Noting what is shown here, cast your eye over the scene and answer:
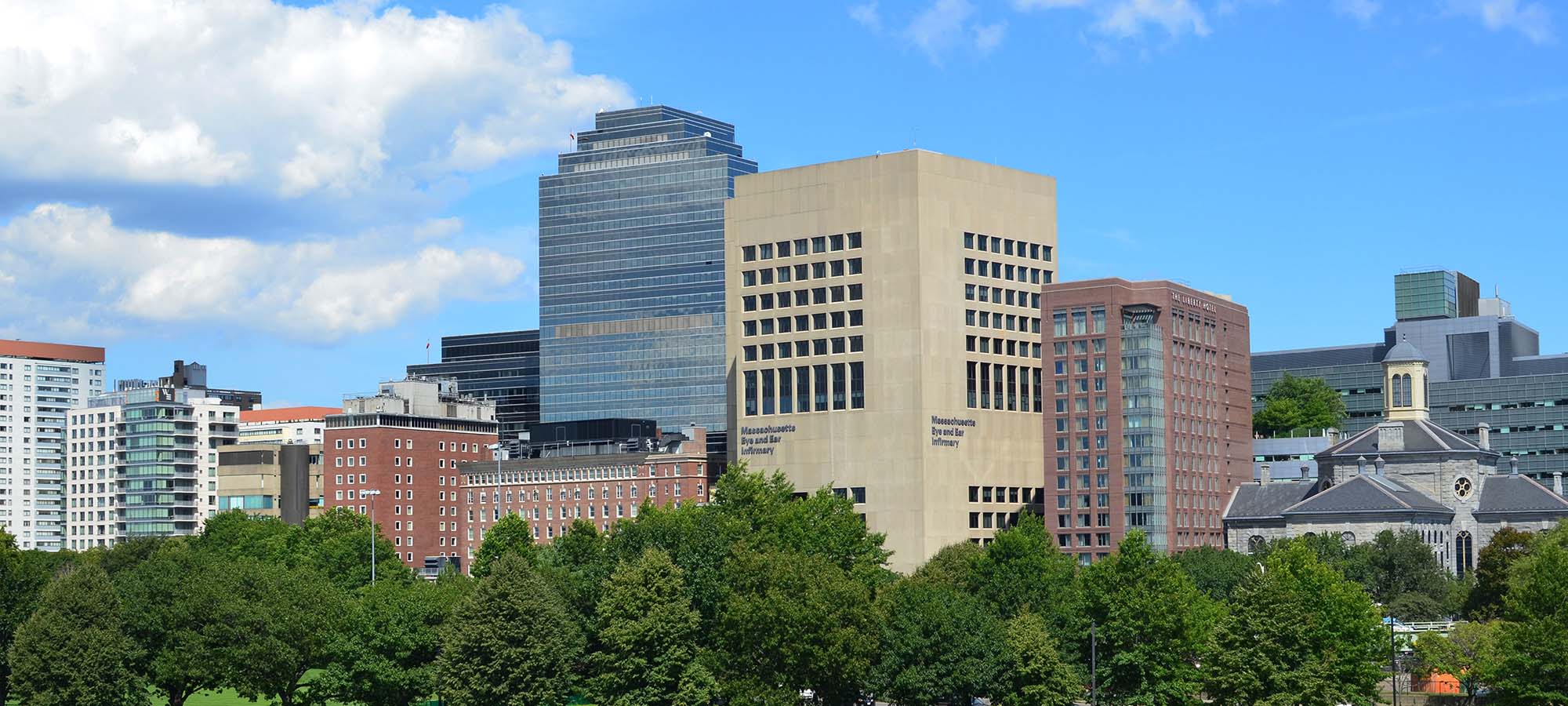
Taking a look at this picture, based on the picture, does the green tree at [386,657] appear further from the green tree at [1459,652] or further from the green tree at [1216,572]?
the green tree at [1459,652]

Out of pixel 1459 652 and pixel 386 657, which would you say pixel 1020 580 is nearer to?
pixel 1459 652

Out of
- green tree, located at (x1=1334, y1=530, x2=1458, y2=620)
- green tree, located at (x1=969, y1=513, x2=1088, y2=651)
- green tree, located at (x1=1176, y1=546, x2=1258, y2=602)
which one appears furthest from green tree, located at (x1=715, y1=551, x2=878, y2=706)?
green tree, located at (x1=1334, y1=530, x2=1458, y2=620)

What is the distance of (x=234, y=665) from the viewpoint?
471 feet

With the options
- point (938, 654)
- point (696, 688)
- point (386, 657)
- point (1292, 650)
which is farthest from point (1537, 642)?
point (386, 657)

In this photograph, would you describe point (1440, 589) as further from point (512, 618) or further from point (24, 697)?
point (24, 697)

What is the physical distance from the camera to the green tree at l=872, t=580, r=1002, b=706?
130250mm

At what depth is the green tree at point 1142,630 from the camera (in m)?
130

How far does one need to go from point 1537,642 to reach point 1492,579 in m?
65.3

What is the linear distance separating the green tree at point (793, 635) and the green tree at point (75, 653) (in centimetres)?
4617

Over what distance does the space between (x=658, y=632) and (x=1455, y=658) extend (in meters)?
59.3

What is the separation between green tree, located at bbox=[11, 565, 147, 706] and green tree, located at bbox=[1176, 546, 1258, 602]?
309ft

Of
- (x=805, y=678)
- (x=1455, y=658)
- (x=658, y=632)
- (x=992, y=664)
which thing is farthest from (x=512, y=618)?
(x=1455, y=658)

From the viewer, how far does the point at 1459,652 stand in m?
140

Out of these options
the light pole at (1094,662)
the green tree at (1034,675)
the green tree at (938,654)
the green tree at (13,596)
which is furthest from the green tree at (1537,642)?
the green tree at (13,596)
